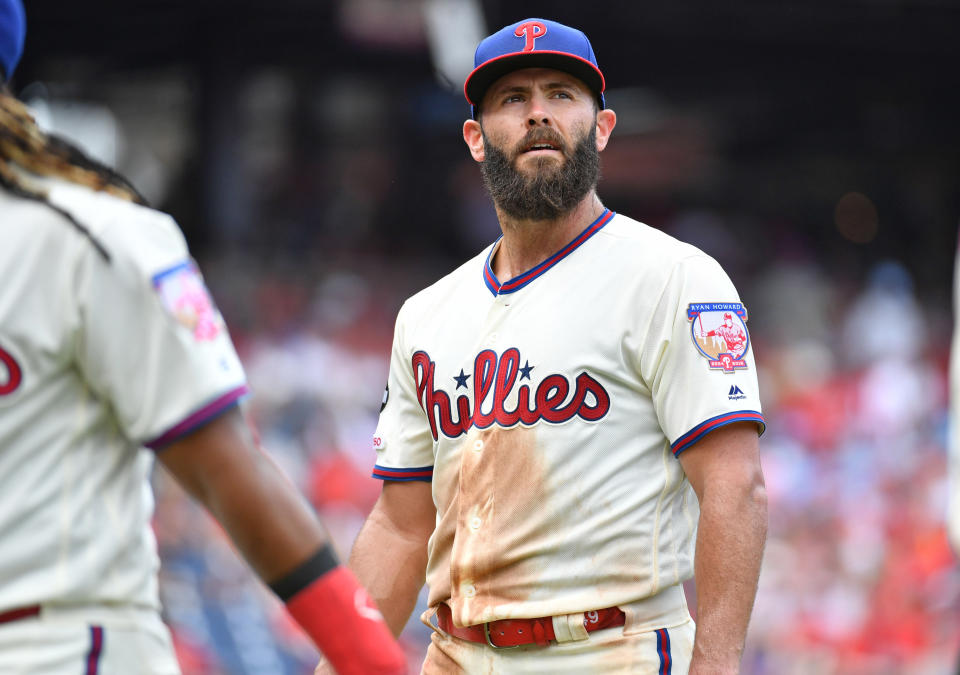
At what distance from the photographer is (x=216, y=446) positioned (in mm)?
1956

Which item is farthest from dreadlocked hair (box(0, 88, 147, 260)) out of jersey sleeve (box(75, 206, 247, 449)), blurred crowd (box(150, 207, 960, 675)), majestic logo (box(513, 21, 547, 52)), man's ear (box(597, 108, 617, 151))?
blurred crowd (box(150, 207, 960, 675))

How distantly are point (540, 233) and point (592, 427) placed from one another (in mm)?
577

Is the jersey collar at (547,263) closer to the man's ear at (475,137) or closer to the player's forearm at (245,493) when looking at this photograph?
the man's ear at (475,137)

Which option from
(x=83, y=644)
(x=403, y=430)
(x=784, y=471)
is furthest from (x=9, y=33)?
(x=784, y=471)

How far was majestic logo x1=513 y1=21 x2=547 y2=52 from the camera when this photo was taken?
11.1 feet

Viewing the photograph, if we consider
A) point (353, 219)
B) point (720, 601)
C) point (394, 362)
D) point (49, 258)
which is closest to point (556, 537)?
point (720, 601)

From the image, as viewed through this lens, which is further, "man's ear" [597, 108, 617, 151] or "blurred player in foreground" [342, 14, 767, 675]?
"man's ear" [597, 108, 617, 151]

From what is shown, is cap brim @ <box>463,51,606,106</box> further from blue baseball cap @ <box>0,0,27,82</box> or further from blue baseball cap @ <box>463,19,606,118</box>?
blue baseball cap @ <box>0,0,27,82</box>

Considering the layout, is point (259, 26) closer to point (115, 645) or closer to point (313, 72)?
point (313, 72)

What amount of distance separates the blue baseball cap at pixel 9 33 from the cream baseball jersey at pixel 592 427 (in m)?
1.44

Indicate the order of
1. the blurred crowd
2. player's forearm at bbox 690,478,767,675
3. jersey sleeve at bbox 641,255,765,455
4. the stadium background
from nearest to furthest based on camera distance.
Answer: player's forearm at bbox 690,478,767,675
jersey sleeve at bbox 641,255,765,455
the blurred crowd
the stadium background

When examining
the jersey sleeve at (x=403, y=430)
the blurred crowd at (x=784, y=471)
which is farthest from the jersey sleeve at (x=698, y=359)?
the blurred crowd at (x=784, y=471)

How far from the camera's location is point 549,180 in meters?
3.35

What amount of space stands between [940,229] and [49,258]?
18.2 metres
